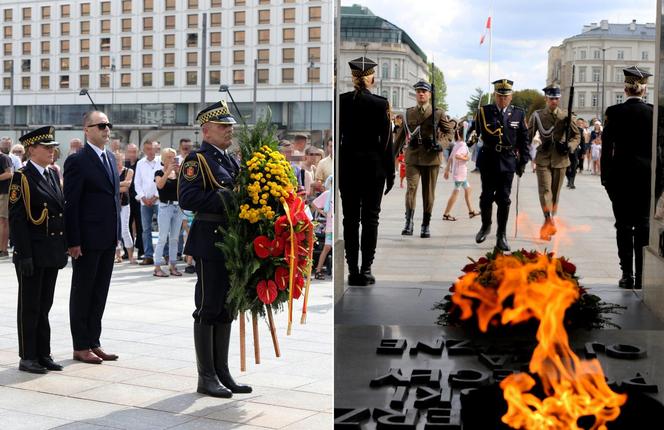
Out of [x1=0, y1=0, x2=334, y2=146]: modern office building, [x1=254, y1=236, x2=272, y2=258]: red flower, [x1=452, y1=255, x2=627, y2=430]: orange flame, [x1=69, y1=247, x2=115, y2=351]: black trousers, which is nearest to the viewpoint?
[x1=452, y1=255, x2=627, y2=430]: orange flame

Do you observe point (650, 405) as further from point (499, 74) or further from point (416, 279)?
point (499, 74)

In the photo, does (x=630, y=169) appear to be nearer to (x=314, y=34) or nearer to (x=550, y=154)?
(x=550, y=154)

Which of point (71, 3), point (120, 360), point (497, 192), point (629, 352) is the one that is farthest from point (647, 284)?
Result: point (71, 3)

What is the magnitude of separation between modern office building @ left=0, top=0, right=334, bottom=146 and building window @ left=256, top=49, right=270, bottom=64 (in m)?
0.09

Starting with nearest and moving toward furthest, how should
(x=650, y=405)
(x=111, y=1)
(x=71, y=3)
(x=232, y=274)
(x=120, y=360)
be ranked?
1. (x=650, y=405)
2. (x=232, y=274)
3. (x=120, y=360)
4. (x=71, y=3)
5. (x=111, y=1)

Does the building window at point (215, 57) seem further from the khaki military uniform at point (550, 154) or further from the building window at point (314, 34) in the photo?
the khaki military uniform at point (550, 154)

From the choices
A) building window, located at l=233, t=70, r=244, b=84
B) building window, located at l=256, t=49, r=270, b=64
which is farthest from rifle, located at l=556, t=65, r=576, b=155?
building window, located at l=256, t=49, r=270, b=64

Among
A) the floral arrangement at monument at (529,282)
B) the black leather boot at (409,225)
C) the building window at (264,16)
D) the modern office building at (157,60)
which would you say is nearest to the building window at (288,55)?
the modern office building at (157,60)

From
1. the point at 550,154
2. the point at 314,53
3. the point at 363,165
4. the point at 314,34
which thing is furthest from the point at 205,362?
the point at 314,34

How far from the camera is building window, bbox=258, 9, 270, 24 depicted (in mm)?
32625

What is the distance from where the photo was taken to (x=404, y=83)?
4.11 meters

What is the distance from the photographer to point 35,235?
6145 millimetres

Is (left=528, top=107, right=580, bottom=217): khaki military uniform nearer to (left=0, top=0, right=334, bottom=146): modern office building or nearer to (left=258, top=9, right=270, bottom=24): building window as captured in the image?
(left=0, top=0, right=334, bottom=146): modern office building

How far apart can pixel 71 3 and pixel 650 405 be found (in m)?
21.0
